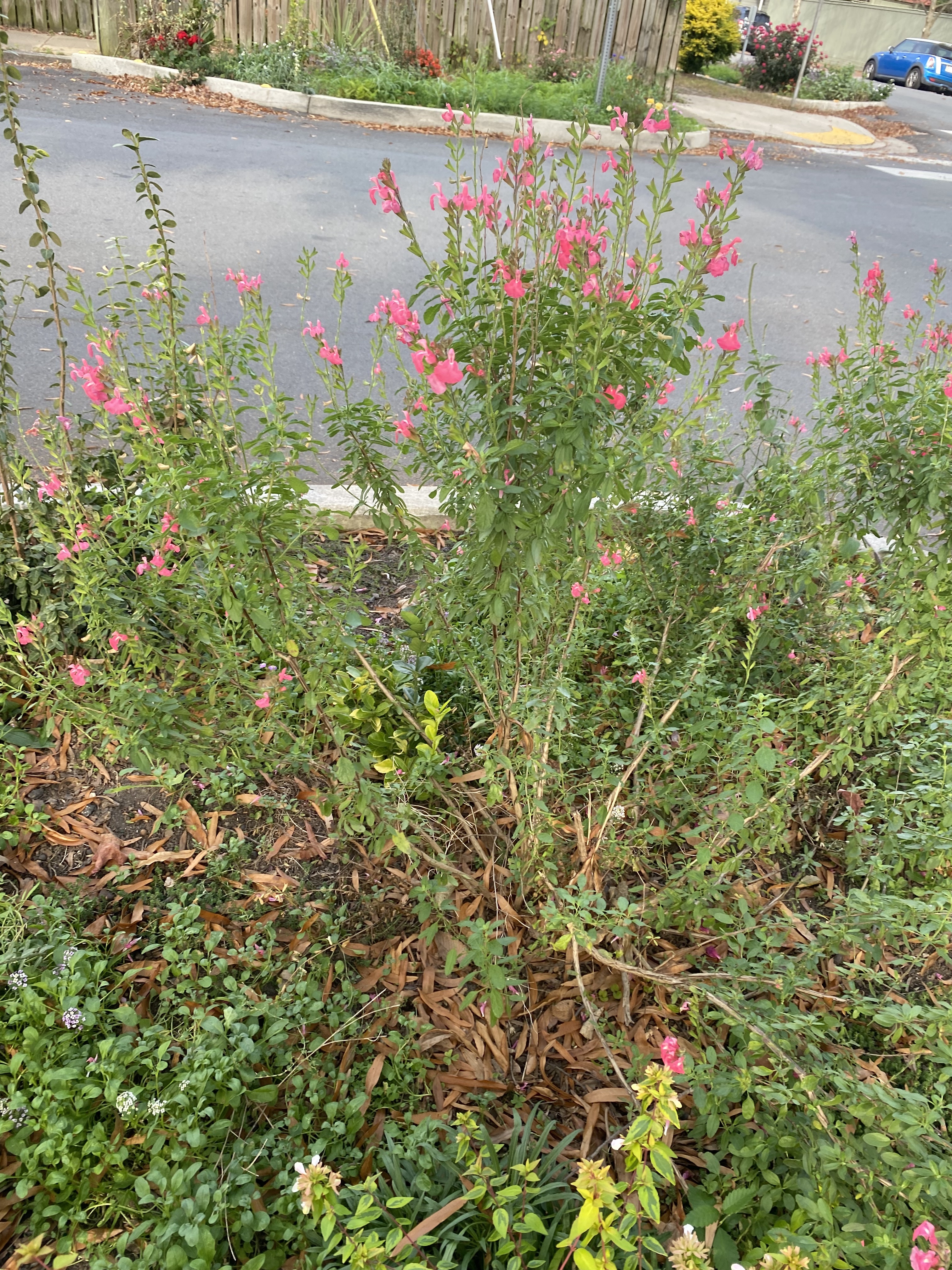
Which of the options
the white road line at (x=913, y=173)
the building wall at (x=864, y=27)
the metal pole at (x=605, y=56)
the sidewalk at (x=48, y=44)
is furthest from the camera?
the building wall at (x=864, y=27)

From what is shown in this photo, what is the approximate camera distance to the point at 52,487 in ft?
7.37

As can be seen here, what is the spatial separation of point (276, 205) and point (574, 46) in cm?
953

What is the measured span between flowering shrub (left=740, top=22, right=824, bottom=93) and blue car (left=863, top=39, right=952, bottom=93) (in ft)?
34.1

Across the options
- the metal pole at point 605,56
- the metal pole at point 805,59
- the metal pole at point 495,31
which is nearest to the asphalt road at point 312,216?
the metal pole at point 605,56

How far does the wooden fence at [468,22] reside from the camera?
11.8 m

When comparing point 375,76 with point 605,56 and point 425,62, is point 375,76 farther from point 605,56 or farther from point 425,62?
point 605,56

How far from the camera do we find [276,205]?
714 cm

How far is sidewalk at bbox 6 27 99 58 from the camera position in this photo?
10.9 meters

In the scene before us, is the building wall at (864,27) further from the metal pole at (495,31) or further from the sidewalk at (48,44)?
the sidewalk at (48,44)

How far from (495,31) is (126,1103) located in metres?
15.1

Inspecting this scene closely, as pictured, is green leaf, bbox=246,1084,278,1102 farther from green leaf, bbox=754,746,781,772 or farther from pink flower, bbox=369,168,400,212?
pink flower, bbox=369,168,400,212

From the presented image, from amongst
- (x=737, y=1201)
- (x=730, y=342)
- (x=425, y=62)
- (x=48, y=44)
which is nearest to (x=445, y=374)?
(x=730, y=342)

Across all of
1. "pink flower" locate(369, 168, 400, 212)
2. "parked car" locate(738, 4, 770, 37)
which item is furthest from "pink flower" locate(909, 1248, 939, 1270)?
"parked car" locate(738, 4, 770, 37)

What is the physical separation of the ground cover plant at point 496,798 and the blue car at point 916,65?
31247 mm
